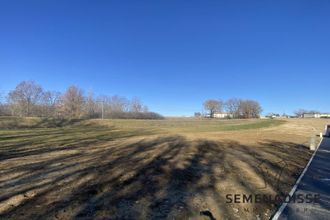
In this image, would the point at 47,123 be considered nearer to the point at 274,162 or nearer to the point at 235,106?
the point at 274,162

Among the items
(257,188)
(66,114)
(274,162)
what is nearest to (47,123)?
(66,114)

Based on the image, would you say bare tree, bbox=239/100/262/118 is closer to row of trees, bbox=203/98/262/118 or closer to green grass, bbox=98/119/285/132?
row of trees, bbox=203/98/262/118

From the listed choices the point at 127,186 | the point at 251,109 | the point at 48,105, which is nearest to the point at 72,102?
the point at 48,105

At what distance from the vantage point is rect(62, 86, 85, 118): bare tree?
110725mm

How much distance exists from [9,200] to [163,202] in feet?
11.6

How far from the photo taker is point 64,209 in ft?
23.3

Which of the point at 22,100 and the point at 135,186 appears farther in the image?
the point at 22,100

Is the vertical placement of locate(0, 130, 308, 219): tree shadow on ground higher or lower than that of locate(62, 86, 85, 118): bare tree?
lower

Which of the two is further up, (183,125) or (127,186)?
(183,125)

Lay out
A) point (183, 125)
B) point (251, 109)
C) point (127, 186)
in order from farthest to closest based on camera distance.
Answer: point (251, 109) → point (183, 125) → point (127, 186)

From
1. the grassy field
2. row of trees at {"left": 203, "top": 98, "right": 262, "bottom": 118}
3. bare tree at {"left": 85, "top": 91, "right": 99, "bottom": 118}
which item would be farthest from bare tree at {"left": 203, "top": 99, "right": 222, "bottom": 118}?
the grassy field

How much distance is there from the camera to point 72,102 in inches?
4373

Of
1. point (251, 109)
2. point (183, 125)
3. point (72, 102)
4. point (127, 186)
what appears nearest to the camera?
point (127, 186)

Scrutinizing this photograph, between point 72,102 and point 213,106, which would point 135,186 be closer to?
point 72,102
